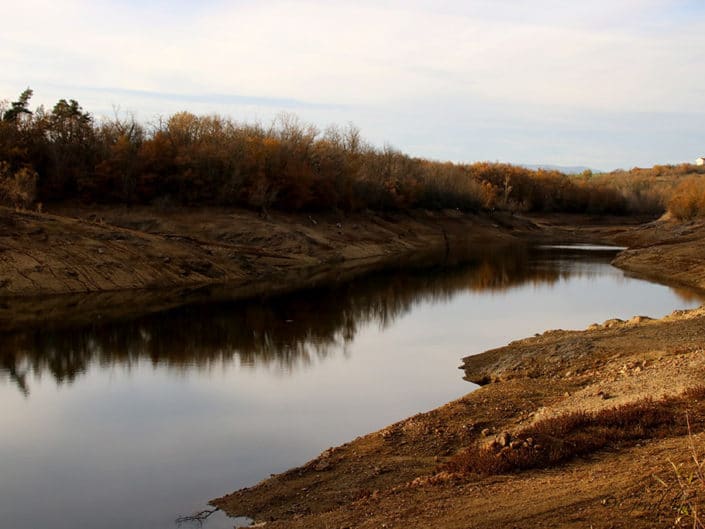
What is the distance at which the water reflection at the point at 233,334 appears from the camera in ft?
67.4

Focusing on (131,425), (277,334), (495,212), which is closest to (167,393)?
(131,425)

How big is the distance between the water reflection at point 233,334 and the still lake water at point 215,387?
91mm

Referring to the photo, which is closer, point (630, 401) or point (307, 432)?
point (630, 401)

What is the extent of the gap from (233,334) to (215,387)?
26.2 feet

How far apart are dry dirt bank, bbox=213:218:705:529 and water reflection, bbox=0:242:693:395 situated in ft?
21.3

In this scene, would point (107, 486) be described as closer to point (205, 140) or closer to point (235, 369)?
point (235, 369)

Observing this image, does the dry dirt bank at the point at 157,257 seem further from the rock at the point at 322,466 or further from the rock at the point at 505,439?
the rock at the point at 505,439

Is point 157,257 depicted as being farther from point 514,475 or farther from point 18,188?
point 514,475

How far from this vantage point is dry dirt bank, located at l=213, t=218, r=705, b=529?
7.55 meters

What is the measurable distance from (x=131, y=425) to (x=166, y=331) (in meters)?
11.6

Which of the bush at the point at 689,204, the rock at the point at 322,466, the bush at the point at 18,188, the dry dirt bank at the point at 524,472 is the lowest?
the rock at the point at 322,466

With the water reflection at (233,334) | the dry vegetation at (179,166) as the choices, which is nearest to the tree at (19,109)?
the dry vegetation at (179,166)

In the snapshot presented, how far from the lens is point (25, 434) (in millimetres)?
13625

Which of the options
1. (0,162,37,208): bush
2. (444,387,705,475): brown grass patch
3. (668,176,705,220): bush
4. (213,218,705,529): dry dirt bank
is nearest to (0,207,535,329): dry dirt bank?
(0,162,37,208): bush
